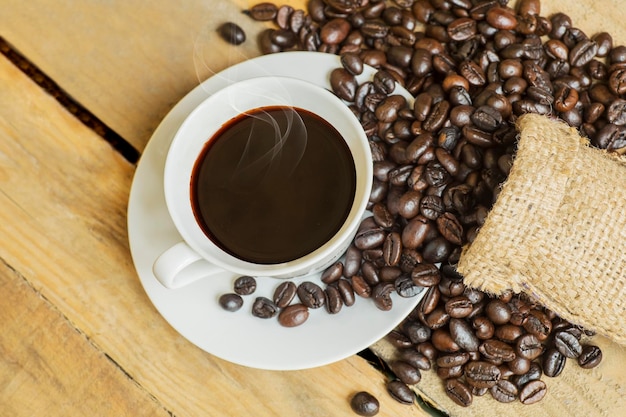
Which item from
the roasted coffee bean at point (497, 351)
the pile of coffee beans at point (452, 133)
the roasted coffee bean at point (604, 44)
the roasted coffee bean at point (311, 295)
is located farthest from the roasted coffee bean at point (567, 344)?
the roasted coffee bean at point (604, 44)

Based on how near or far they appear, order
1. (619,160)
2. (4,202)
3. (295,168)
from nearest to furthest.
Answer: (295,168), (619,160), (4,202)

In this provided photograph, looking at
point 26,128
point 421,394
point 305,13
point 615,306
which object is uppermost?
point 305,13

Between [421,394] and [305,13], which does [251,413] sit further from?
[305,13]

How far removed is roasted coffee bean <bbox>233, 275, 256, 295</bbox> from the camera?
135 cm

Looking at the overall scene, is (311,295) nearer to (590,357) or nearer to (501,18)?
(590,357)

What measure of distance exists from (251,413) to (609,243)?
827mm

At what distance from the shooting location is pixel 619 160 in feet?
4.58

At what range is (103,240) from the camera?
1.51 meters

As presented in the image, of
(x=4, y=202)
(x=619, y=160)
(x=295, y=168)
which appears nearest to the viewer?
Result: (x=295, y=168)

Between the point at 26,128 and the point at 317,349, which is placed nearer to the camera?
the point at 317,349

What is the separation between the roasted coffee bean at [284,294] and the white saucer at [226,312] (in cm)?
2

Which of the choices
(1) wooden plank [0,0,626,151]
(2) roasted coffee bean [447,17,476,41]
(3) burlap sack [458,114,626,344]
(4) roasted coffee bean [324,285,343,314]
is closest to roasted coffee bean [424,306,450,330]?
(3) burlap sack [458,114,626,344]

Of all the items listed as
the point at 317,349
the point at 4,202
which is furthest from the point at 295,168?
the point at 4,202

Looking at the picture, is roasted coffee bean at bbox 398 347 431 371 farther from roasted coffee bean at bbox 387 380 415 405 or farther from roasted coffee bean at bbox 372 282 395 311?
roasted coffee bean at bbox 372 282 395 311
